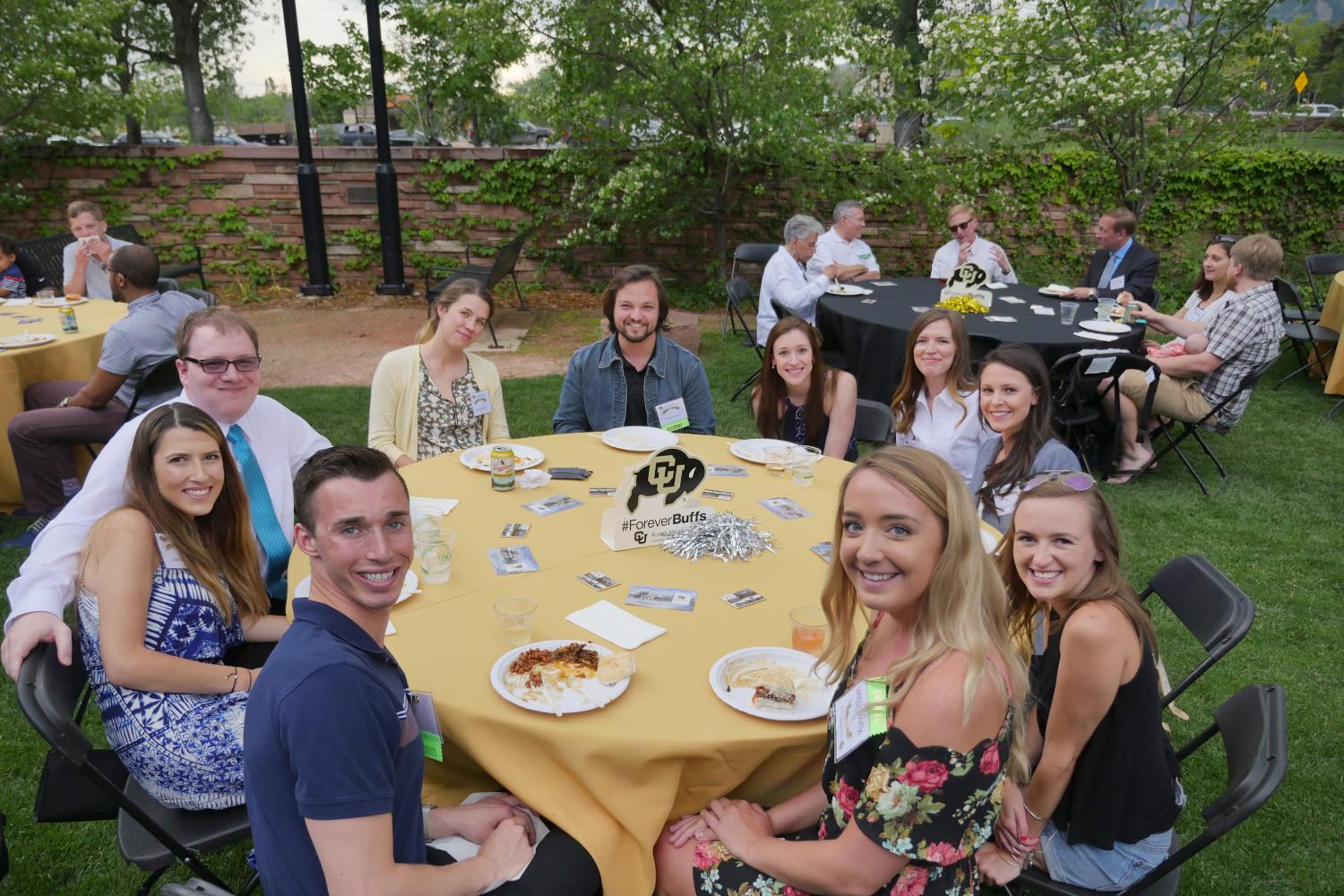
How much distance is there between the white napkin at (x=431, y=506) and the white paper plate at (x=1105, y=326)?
4.70m

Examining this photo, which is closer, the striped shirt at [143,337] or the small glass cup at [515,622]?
the small glass cup at [515,622]

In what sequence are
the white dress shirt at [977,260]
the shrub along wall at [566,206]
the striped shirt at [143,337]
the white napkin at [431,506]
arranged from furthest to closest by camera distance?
the shrub along wall at [566,206] → the white dress shirt at [977,260] → the striped shirt at [143,337] → the white napkin at [431,506]

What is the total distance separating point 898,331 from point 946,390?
2053 millimetres

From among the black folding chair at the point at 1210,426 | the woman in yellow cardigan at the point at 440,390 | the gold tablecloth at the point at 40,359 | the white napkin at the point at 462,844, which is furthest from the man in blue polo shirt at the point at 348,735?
the black folding chair at the point at 1210,426

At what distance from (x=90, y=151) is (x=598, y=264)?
5818 millimetres

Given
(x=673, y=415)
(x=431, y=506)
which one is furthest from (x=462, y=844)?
(x=673, y=415)

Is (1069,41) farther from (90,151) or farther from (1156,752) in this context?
(90,151)

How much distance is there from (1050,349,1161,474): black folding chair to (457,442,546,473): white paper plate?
324cm

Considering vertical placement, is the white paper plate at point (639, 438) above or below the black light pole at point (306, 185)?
below

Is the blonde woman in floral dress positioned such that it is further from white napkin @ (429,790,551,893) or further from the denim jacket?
the denim jacket

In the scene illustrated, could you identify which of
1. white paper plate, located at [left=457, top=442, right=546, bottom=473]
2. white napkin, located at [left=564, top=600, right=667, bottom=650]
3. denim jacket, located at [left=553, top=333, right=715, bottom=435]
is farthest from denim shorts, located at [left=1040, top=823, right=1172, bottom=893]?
denim jacket, located at [left=553, top=333, right=715, bottom=435]

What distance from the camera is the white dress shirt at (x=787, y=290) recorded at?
22.8 feet

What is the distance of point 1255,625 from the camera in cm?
388

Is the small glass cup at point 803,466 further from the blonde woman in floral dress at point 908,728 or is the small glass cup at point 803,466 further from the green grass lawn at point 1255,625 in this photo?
the green grass lawn at point 1255,625
